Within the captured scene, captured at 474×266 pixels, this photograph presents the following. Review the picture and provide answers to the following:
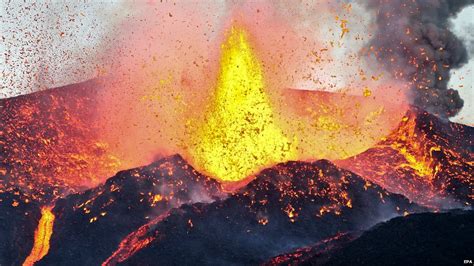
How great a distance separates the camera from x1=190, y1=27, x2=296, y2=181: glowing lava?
1919 cm

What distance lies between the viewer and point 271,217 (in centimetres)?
1550

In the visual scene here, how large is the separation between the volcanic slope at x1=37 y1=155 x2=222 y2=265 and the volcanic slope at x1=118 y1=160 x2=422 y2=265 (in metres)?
0.80

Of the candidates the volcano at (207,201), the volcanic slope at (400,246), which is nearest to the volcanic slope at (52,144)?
the volcano at (207,201)

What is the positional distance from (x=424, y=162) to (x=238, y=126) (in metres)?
6.37

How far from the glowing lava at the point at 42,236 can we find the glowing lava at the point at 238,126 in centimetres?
499

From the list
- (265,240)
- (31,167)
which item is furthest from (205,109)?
(265,240)

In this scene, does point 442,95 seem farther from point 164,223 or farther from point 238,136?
point 164,223

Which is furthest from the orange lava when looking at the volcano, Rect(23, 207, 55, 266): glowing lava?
Rect(23, 207, 55, 266): glowing lava

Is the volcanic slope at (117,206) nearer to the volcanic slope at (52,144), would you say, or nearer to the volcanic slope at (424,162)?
the volcanic slope at (52,144)

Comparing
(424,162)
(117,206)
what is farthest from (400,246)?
(117,206)

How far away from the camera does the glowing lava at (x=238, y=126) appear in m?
19.2

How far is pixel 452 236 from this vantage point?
47.3 feet

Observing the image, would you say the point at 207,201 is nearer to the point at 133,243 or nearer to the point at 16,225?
the point at 133,243

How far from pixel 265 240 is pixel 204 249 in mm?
1570
